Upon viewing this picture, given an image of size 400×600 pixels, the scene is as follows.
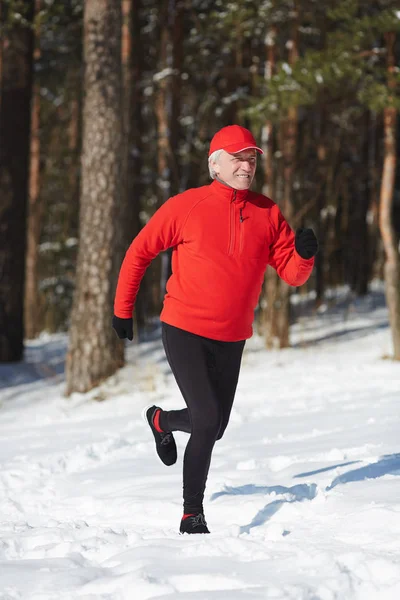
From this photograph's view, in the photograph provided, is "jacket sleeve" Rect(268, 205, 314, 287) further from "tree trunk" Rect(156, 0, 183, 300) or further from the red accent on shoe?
"tree trunk" Rect(156, 0, 183, 300)

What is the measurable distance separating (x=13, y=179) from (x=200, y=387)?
1051 centimetres

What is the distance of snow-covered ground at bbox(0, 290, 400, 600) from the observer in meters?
3.56

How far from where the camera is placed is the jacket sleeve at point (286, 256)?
450 cm

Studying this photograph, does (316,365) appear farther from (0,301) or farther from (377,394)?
(0,301)

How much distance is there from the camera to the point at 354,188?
2448cm

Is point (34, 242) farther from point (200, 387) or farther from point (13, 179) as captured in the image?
point (200, 387)

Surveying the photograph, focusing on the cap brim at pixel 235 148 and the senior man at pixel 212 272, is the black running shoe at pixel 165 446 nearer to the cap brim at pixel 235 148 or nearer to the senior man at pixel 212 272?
the senior man at pixel 212 272

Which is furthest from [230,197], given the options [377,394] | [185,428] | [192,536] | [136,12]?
[136,12]

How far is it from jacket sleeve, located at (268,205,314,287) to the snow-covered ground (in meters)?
1.31

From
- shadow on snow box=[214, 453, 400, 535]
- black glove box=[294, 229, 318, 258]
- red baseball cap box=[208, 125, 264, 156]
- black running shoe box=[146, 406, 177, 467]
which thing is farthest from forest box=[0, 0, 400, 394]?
black glove box=[294, 229, 318, 258]

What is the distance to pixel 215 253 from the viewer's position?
170 inches

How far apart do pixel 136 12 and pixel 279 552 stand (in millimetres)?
13629

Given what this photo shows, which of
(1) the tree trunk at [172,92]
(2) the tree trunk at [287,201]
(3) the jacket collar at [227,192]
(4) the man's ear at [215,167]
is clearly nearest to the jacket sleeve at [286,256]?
(3) the jacket collar at [227,192]

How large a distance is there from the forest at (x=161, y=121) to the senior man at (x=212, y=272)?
641 centimetres
